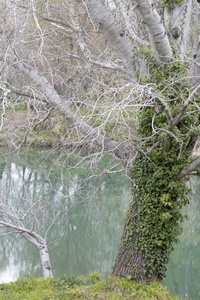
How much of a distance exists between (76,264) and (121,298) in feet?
17.7

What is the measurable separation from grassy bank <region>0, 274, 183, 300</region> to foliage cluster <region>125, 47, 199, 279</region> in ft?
1.10

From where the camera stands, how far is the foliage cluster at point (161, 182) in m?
4.61

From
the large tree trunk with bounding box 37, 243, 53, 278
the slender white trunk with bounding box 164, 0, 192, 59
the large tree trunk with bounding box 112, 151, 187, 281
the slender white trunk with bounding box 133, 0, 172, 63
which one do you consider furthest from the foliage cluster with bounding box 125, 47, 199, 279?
the large tree trunk with bounding box 37, 243, 53, 278

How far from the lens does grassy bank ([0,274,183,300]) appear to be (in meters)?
4.20

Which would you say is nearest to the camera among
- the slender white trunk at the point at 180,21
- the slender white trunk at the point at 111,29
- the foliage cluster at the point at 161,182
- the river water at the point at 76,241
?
the slender white trunk at the point at 111,29

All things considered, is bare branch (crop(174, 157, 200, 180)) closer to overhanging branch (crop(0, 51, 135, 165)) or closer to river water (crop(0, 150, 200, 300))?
overhanging branch (crop(0, 51, 135, 165))

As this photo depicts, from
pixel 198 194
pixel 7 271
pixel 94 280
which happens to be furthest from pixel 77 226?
pixel 94 280

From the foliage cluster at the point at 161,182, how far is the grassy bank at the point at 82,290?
34cm

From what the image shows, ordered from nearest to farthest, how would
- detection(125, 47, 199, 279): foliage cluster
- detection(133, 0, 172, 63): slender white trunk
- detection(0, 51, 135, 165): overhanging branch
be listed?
detection(133, 0, 172, 63): slender white trunk → detection(125, 47, 199, 279): foliage cluster → detection(0, 51, 135, 165): overhanging branch

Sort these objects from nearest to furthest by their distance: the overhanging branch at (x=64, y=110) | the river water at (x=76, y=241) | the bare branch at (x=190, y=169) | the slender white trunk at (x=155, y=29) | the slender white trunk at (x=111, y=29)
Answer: the slender white trunk at (x=155, y=29), the slender white trunk at (x=111, y=29), the bare branch at (x=190, y=169), the overhanging branch at (x=64, y=110), the river water at (x=76, y=241)

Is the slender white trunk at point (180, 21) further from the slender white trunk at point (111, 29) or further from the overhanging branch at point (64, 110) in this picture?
the overhanging branch at point (64, 110)

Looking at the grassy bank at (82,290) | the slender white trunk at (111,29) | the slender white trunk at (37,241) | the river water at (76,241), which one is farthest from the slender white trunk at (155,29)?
the slender white trunk at (37,241)

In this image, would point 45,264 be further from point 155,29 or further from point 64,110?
point 155,29

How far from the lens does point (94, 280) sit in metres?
4.98
